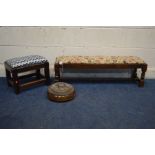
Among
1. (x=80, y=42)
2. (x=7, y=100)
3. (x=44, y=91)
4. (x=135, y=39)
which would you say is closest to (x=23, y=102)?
(x=7, y=100)

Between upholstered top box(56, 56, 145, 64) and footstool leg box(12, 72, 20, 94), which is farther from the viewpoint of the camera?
upholstered top box(56, 56, 145, 64)

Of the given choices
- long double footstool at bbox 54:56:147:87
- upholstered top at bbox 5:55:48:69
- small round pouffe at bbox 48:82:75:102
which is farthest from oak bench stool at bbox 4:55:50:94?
small round pouffe at bbox 48:82:75:102

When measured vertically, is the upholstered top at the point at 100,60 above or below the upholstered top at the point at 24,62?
below

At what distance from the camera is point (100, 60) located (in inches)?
119

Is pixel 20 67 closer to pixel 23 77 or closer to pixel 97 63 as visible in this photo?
pixel 23 77

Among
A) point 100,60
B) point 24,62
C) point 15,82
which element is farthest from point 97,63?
point 15,82

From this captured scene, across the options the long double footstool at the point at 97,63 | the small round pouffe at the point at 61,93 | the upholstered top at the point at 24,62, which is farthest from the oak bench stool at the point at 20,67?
the small round pouffe at the point at 61,93

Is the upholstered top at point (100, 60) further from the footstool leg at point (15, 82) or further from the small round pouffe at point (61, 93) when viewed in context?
the footstool leg at point (15, 82)

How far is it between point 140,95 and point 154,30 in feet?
3.65

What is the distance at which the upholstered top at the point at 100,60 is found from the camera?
9.67 feet

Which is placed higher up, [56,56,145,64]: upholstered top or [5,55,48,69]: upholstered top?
[5,55,48,69]: upholstered top

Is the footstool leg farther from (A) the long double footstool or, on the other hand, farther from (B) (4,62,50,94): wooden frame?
(A) the long double footstool

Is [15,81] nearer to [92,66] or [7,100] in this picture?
[7,100]

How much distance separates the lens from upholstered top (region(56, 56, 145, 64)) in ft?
9.67
